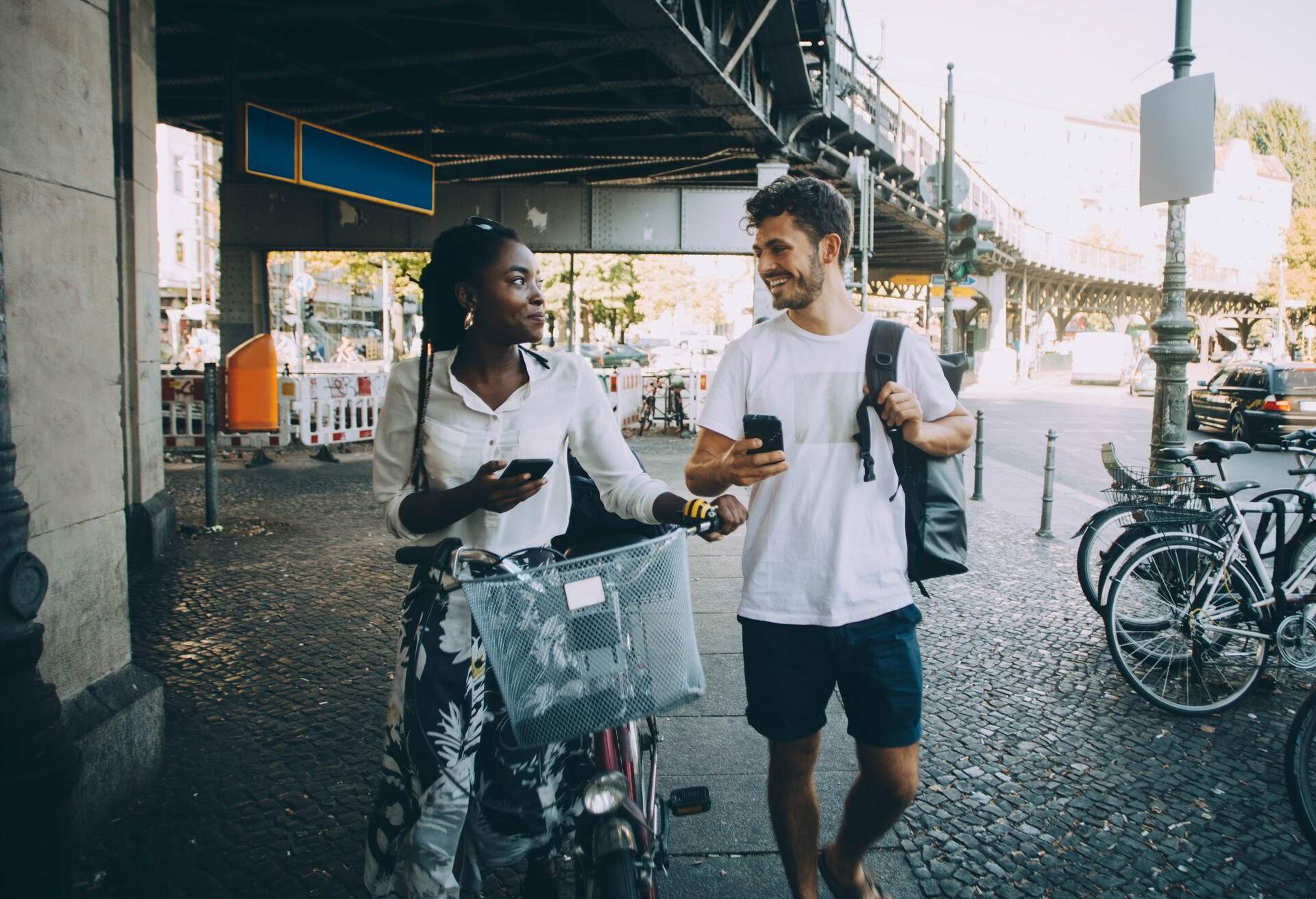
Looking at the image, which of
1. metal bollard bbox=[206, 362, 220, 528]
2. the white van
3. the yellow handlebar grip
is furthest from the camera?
the white van

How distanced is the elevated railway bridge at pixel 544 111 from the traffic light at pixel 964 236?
1.15 m

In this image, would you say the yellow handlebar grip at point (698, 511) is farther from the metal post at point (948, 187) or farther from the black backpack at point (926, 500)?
the metal post at point (948, 187)

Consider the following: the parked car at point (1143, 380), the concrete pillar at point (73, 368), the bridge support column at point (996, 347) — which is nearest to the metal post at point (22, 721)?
the concrete pillar at point (73, 368)

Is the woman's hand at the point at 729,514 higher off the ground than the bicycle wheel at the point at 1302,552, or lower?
higher

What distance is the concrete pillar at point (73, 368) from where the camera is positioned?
9.85 feet

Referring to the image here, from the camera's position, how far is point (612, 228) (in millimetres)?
15391

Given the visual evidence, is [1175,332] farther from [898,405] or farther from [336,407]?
[336,407]

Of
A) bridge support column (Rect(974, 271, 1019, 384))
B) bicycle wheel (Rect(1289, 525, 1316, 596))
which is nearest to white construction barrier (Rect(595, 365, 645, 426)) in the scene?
bicycle wheel (Rect(1289, 525, 1316, 596))

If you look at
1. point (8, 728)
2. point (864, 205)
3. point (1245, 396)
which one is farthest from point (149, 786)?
point (1245, 396)

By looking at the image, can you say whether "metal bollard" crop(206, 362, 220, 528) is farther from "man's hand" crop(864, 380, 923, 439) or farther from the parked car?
the parked car

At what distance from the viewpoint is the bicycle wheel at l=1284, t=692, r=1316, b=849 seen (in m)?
3.02

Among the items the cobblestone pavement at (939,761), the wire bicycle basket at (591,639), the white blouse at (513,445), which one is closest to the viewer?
the wire bicycle basket at (591,639)

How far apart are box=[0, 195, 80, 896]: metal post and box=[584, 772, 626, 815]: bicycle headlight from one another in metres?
1.41

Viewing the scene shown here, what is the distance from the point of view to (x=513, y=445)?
2322mm
